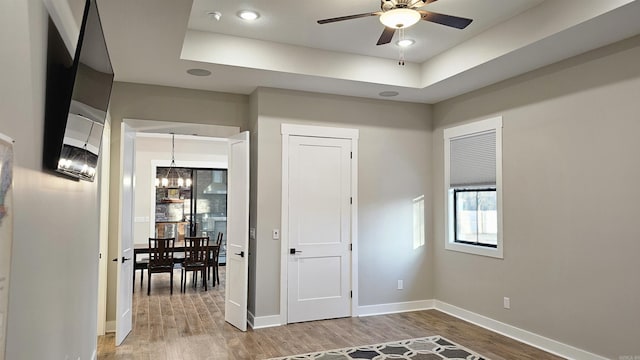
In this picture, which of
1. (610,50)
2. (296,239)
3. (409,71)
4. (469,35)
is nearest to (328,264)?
(296,239)

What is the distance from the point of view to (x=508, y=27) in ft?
13.0

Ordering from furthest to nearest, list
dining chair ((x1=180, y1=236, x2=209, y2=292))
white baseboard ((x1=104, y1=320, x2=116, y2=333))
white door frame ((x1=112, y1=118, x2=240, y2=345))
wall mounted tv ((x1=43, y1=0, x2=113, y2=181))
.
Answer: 1. dining chair ((x1=180, y1=236, x2=209, y2=292))
2. white baseboard ((x1=104, y1=320, x2=116, y2=333))
3. white door frame ((x1=112, y1=118, x2=240, y2=345))
4. wall mounted tv ((x1=43, y1=0, x2=113, y2=181))

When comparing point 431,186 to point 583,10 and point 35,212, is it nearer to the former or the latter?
point 583,10

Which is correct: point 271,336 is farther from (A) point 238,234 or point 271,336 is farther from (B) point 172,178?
(B) point 172,178

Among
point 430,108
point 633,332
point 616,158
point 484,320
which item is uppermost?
point 430,108

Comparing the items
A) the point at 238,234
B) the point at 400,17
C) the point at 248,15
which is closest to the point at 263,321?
the point at 238,234

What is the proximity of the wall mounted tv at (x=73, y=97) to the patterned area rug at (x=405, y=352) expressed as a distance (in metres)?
2.75

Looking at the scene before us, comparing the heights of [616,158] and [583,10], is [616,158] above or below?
below

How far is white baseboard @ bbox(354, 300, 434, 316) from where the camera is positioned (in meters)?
5.54

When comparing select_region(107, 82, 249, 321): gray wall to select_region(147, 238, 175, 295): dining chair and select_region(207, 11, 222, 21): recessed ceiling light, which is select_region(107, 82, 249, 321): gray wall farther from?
select_region(147, 238, 175, 295): dining chair

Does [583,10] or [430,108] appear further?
[430,108]

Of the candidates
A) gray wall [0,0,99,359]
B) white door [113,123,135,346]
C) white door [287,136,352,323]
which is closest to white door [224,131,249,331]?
white door [287,136,352,323]

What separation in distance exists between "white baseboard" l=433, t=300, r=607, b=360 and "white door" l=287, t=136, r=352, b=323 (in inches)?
54.8

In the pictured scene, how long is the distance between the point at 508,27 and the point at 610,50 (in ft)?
2.83
